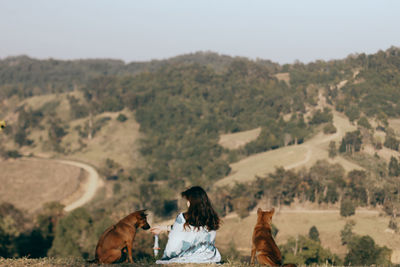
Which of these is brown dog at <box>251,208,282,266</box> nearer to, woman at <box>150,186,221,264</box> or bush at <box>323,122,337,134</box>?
woman at <box>150,186,221,264</box>

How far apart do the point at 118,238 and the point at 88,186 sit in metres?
86.5

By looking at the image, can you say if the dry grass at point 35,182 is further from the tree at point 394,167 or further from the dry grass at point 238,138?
the tree at point 394,167

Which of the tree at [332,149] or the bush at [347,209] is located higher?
the tree at [332,149]

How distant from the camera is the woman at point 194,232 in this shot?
7742mm

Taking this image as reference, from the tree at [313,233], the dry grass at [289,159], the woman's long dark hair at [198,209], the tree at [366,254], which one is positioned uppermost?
the woman's long dark hair at [198,209]

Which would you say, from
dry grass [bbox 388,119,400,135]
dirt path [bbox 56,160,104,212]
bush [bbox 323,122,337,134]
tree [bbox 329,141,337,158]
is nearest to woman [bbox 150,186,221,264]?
dirt path [bbox 56,160,104,212]

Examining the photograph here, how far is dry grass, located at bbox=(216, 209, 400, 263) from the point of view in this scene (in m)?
52.6

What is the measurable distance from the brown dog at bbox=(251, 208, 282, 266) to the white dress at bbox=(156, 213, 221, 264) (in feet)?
2.87

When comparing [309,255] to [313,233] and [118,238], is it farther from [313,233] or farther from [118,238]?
[118,238]

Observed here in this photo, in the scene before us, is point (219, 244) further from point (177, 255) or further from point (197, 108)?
point (197, 108)

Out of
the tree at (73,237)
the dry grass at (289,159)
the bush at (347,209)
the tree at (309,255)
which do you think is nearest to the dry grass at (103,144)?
the dry grass at (289,159)

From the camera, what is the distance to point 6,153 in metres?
110

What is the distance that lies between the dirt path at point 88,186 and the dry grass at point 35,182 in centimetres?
236

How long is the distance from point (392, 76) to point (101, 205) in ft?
284
